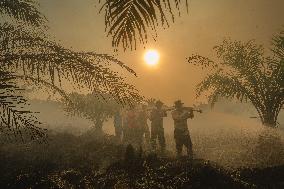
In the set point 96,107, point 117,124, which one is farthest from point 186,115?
point 96,107

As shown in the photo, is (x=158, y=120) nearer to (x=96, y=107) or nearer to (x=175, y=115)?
(x=175, y=115)

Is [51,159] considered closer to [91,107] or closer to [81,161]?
[81,161]

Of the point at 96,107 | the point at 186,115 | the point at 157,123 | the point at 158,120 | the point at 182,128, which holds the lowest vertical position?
the point at 182,128

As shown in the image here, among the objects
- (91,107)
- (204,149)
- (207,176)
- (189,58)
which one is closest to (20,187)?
(207,176)

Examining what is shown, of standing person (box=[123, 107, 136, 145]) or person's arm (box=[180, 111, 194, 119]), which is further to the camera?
standing person (box=[123, 107, 136, 145])

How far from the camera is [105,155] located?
1232cm

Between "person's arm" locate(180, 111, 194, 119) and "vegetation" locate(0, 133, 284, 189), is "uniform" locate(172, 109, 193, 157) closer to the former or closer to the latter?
"person's arm" locate(180, 111, 194, 119)

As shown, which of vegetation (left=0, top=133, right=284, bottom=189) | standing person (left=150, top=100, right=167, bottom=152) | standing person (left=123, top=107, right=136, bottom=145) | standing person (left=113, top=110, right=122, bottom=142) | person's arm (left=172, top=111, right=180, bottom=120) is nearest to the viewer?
vegetation (left=0, top=133, right=284, bottom=189)

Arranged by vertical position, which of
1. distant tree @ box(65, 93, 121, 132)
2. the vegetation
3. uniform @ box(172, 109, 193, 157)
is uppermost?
distant tree @ box(65, 93, 121, 132)

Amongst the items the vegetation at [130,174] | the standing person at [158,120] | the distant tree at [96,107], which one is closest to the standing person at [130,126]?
the standing person at [158,120]

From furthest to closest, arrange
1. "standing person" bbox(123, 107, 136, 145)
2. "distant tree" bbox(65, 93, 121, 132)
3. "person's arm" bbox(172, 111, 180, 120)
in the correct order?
1. "distant tree" bbox(65, 93, 121, 132)
2. "standing person" bbox(123, 107, 136, 145)
3. "person's arm" bbox(172, 111, 180, 120)

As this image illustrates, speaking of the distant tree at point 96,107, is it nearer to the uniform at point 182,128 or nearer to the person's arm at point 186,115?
the uniform at point 182,128

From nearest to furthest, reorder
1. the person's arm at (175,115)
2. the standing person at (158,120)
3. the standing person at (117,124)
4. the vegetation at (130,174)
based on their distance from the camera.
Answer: the vegetation at (130,174) → the person's arm at (175,115) → the standing person at (158,120) → the standing person at (117,124)

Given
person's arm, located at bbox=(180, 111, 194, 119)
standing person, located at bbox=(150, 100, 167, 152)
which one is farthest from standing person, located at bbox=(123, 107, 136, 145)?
person's arm, located at bbox=(180, 111, 194, 119)
